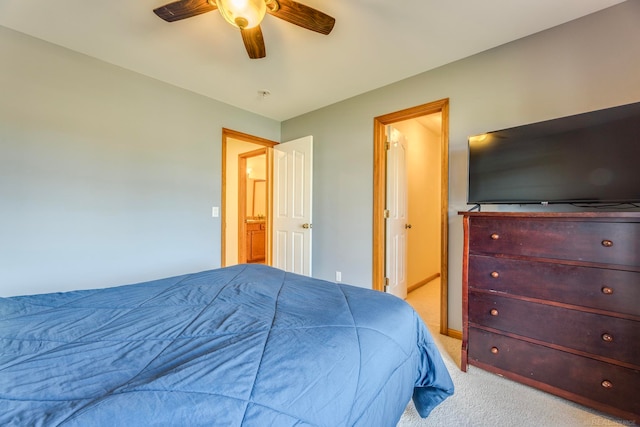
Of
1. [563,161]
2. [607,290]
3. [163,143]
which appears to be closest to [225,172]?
[163,143]

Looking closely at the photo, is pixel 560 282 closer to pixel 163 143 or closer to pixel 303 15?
pixel 303 15

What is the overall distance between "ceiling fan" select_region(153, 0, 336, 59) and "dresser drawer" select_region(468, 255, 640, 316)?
71.7 inches

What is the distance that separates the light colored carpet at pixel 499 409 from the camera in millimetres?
1413

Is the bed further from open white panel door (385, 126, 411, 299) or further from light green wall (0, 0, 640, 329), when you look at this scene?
open white panel door (385, 126, 411, 299)

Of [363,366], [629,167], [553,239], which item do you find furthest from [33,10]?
[629,167]

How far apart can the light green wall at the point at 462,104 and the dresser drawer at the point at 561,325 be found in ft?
1.77

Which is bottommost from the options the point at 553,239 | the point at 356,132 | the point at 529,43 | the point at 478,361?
the point at 478,361

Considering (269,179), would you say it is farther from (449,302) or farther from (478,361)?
(478,361)

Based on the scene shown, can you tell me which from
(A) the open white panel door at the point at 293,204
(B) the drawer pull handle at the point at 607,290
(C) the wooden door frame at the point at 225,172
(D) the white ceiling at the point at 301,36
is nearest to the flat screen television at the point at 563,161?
(B) the drawer pull handle at the point at 607,290

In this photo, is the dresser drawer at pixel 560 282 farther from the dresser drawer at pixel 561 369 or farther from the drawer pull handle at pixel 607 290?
the dresser drawer at pixel 561 369

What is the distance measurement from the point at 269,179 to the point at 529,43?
9.92ft

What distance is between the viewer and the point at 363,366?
0.89 metres

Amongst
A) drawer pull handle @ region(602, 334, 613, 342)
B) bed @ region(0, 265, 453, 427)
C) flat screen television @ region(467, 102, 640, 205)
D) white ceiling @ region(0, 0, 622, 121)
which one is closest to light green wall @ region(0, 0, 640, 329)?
white ceiling @ region(0, 0, 622, 121)

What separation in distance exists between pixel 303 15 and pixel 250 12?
1.05 ft
